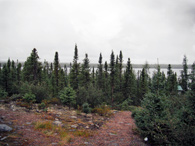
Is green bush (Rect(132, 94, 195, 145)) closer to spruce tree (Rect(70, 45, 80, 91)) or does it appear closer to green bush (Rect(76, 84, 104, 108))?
green bush (Rect(76, 84, 104, 108))

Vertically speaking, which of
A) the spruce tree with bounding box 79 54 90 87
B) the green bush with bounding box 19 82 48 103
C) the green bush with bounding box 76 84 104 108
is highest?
the spruce tree with bounding box 79 54 90 87

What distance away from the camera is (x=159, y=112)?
21.8ft

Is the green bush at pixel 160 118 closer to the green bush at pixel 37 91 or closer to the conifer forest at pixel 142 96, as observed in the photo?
the conifer forest at pixel 142 96

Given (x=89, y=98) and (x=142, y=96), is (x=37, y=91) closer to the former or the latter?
(x=89, y=98)

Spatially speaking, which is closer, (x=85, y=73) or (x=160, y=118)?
(x=160, y=118)

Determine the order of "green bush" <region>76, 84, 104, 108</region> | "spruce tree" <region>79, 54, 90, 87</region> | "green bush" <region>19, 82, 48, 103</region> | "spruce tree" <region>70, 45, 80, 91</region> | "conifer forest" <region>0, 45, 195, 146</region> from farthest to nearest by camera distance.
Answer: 1. "spruce tree" <region>79, 54, 90, 87</region>
2. "spruce tree" <region>70, 45, 80, 91</region>
3. "green bush" <region>76, 84, 104, 108</region>
4. "green bush" <region>19, 82, 48, 103</region>
5. "conifer forest" <region>0, 45, 195, 146</region>

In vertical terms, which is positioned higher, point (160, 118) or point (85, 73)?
point (85, 73)

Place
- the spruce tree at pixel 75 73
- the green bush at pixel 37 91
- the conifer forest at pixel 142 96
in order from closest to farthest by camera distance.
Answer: the conifer forest at pixel 142 96, the green bush at pixel 37 91, the spruce tree at pixel 75 73

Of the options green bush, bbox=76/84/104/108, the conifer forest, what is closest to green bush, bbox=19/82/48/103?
the conifer forest

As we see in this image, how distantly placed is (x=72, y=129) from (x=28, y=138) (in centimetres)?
271

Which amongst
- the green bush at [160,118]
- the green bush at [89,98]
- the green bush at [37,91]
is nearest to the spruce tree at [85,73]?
the green bush at [89,98]

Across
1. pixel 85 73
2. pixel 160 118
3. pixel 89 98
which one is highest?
pixel 85 73

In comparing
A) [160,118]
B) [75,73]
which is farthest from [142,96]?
[75,73]

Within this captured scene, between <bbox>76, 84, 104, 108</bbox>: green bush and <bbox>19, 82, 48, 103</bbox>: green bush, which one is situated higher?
<bbox>19, 82, 48, 103</bbox>: green bush
